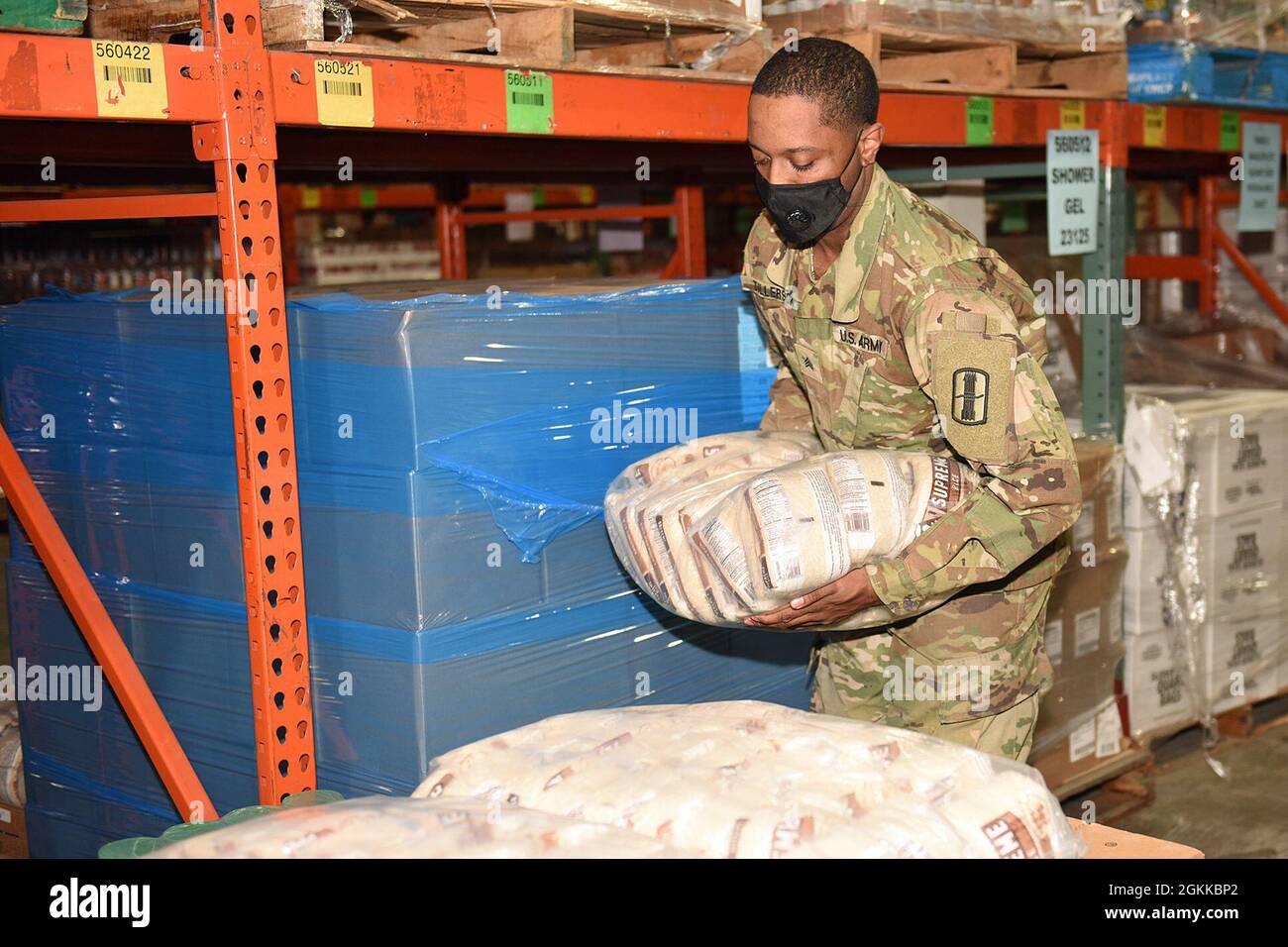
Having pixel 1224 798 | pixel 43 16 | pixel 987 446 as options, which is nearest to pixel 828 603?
pixel 987 446

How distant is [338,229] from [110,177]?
5703 mm

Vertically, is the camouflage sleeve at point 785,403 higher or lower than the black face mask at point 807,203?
lower

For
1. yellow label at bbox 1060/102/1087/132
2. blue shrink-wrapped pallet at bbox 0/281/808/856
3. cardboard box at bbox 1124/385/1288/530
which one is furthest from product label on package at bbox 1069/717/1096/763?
yellow label at bbox 1060/102/1087/132

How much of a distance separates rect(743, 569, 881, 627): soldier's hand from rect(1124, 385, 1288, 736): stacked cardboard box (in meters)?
2.43

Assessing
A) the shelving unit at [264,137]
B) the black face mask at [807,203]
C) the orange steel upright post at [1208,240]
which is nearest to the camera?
the shelving unit at [264,137]

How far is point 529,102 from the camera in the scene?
2.63 m

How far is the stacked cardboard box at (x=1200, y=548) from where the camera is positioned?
177 inches

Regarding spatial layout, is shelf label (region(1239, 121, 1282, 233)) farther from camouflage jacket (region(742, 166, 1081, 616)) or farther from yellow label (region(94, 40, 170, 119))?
yellow label (region(94, 40, 170, 119))

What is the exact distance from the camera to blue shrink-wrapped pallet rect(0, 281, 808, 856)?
2.50 meters

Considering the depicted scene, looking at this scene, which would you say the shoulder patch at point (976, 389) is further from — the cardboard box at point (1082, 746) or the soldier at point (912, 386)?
the cardboard box at point (1082, 746)

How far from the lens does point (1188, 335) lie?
18.5 feet

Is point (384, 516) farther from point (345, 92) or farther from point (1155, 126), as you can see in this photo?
point (1155, 126)

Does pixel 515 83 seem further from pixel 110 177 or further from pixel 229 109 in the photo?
pixel 110 177

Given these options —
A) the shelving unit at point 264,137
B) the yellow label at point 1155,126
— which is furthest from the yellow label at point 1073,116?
the shelving unit at point 264,137
